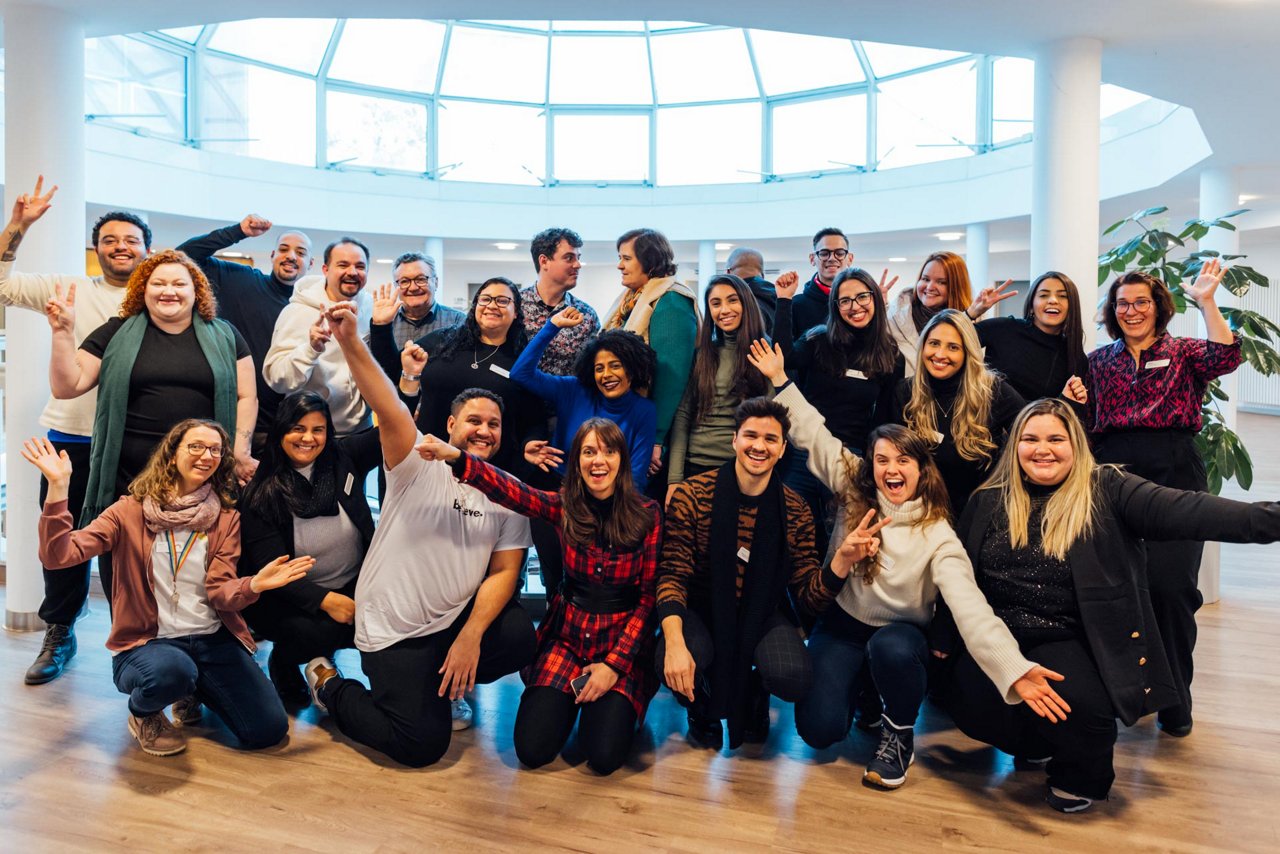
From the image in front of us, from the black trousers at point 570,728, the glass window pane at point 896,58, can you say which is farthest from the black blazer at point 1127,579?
the glass window pane at point 896,58

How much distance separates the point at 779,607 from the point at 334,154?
996 cm

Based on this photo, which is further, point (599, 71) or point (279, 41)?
point (599, 71)

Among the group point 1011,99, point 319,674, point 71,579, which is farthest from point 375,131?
point 319,674

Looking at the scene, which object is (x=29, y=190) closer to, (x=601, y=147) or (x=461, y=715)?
(x=461, y=715)

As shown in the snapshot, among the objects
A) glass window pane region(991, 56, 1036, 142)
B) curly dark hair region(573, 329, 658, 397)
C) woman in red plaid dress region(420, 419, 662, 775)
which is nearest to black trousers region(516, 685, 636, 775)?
woman in red plaid dress region(420, 419, 662, 775)

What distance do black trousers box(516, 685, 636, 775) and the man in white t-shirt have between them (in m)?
0.25

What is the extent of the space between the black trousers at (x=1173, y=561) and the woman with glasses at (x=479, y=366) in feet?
7.26

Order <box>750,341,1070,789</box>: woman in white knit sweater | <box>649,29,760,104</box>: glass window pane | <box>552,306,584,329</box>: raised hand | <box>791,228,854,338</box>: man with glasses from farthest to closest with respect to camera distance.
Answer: <box>649,29,760,104</box>: glass window pane
<box>791,228,854,338</box>: man with glasses
<box>552,306,584,329</box>: raised hand
<box>750,341,1070,789</box>: woman in white knit sweater

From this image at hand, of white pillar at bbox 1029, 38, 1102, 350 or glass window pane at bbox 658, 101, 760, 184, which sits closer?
white pillar at bbox 1029, 38, 1102, 350

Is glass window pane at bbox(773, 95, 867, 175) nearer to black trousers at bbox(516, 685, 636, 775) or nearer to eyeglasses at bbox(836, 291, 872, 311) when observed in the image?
eyeglasses at bbox(836, 291, 872, 311)

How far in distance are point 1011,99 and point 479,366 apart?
28.0ft

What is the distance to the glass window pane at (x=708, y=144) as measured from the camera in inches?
460

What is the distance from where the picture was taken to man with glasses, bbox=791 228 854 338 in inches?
157

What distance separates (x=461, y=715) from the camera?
10.2ft
